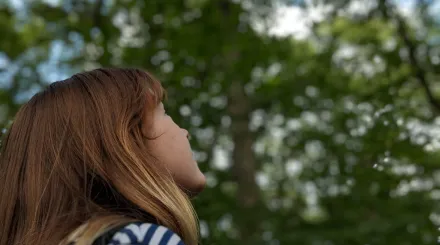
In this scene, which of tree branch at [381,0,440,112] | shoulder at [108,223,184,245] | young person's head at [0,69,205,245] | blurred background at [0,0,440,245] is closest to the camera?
shoulder at [108,223,184,245]

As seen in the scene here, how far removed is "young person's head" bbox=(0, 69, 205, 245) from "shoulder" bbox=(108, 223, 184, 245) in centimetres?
6

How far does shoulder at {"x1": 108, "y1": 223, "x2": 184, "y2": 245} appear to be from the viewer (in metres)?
1.70

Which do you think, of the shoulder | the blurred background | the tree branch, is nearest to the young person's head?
the shoulder

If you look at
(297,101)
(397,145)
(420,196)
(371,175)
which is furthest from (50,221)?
(297,101)

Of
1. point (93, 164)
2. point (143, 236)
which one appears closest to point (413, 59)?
point (93, 164)

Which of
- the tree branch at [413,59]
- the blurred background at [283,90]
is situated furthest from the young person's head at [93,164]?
the tree branch at [413,59]

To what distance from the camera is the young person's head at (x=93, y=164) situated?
6.30 ft

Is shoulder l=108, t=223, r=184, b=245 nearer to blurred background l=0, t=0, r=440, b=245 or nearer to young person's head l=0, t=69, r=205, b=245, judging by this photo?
young person's head l=0, t=69, r=205, b=245

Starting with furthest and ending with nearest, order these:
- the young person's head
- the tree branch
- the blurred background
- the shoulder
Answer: the tree branch
the blurred background
the young person's head
the shoulder

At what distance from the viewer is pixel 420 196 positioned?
5.37 meters

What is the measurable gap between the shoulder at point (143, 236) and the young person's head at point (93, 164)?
56 millimetres

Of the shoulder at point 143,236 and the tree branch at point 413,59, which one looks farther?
the tree branch at point 413,59

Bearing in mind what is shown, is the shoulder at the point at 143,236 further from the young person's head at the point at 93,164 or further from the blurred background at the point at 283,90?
the blurred background at the point at 283,90

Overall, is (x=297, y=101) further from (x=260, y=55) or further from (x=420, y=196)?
(x=420, y=196)
